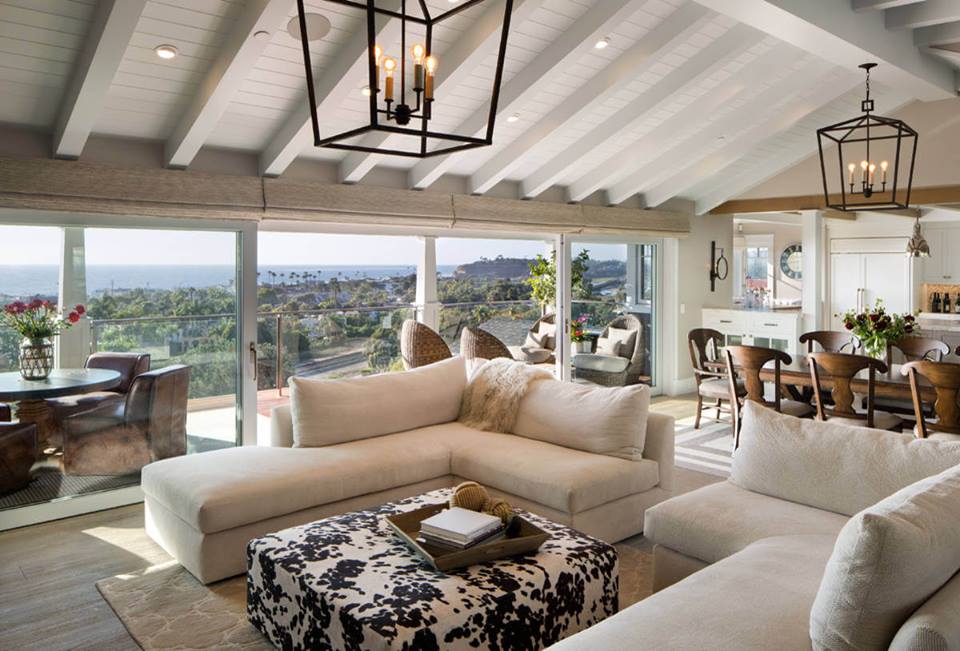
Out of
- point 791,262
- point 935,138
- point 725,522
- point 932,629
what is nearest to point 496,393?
point 725,522

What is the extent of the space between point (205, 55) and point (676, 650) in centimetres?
362

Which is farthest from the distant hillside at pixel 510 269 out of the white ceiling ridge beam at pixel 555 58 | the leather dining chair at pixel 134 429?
the leather dining chair at pixel 134 429

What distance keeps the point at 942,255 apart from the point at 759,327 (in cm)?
399

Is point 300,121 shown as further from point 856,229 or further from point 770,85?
point 856,229

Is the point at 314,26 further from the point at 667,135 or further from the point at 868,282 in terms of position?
the point at 868,282

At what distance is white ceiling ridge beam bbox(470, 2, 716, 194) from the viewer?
4.61 meters

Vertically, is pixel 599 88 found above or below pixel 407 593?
above

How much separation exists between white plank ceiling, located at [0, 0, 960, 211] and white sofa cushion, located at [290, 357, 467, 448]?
1.61m

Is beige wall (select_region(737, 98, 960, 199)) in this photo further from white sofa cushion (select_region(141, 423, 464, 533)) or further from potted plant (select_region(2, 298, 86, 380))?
potted plant (select_region(2, 298, 86, 380))

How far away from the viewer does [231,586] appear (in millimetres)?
3381

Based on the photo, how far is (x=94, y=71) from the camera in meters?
3.53

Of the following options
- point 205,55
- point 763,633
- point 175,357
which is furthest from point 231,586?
point 205,55

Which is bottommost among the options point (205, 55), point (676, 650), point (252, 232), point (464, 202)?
point (676, 650)

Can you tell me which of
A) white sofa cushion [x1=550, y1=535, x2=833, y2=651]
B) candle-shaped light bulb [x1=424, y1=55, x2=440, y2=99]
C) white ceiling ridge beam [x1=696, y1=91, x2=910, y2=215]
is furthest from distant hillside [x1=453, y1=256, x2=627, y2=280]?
candle-shaped light bulb [x1=424, y1=55, x2=440, y2=99]
